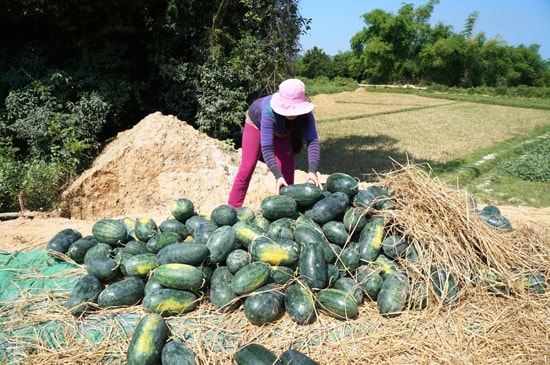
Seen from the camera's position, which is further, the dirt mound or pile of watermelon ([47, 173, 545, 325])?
the dirt mound

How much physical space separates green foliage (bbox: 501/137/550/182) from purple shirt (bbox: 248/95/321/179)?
9135 mm

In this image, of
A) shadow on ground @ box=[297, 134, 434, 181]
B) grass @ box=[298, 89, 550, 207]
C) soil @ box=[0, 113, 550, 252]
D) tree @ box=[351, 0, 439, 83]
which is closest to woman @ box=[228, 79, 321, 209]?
grass @ box=[298, 89, 550, 207]

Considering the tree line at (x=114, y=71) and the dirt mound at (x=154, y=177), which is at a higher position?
the tree line at (x=114, y=71)

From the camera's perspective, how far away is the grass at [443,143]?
10.0 metres

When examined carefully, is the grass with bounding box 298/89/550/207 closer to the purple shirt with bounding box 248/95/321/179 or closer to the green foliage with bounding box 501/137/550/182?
the green foliage with bounding box 501/137/550/182

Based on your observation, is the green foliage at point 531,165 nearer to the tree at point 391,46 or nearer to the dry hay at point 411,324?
the dry hay at point 411,324

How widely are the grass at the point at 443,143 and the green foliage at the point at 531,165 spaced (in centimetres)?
12

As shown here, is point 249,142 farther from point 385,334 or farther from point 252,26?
point 252,26

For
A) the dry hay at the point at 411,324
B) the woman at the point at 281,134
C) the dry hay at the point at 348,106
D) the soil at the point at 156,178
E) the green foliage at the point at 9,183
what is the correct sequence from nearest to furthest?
1. the dry hay at the point at 411,324
2. the woman at the point at 281,134
3. the green foliage at the point at 9,183
4. the soil at the point at 156,178
5. the dry hay at the point at 348,106

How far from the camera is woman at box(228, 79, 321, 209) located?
13.6 ft

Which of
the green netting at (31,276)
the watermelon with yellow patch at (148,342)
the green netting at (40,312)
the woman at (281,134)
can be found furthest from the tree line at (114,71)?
the watermelon with yellow patch at (148,342)

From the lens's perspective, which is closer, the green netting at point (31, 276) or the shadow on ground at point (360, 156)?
the green netting at point (31, 276)

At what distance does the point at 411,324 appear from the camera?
284cm

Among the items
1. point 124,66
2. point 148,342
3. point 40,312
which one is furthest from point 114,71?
point 148,342
